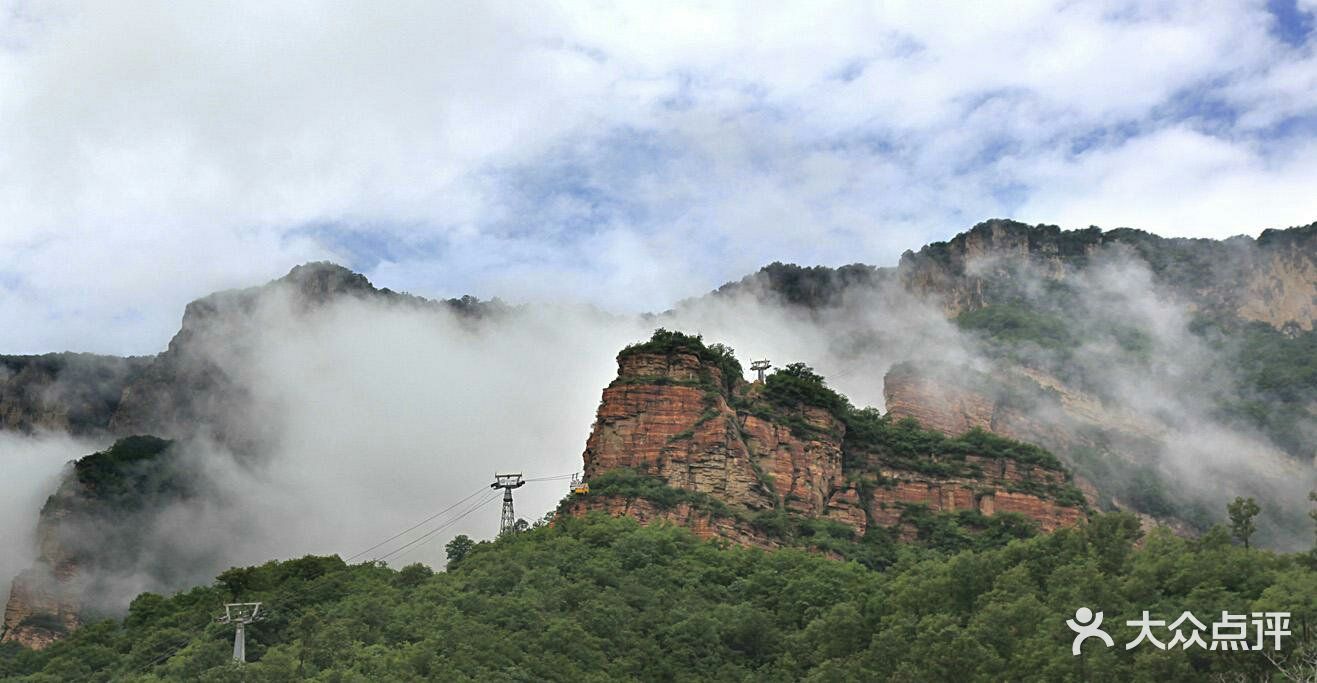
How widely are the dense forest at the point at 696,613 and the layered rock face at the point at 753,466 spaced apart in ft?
18.8

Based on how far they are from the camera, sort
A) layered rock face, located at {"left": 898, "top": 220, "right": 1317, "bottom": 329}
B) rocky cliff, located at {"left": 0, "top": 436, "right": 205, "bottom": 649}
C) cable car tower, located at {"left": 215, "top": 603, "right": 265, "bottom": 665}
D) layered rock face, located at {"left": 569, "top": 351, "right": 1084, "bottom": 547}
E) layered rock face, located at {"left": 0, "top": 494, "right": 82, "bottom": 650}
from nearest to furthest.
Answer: cable car tower, located at {"left": 215, "top": 603, "right": 265, "bottom": 665}, layered rock face, located at {"left": 569, "top": 351, "right": 1084, "bottom": 547}, layered rock face, located at {"left": 0, "top": 494, "right": 82, "bottom": 650}, rocky cliff, located at {"left": 0, "top": 436, "right": 205, "bottom": 649}, layered rock face, located at {"left": 898, "top": 220, "right": 1317, "bottom": 329}

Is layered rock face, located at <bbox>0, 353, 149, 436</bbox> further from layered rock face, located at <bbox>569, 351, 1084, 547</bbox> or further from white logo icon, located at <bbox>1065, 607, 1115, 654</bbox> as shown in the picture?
white logo icon, located at <bbox>1065, 607, 1115, 654</bbox>

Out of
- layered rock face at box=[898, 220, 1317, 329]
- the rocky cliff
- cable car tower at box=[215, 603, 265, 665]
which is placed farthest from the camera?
layered rock face at box=[898, 220, 1317, 329]

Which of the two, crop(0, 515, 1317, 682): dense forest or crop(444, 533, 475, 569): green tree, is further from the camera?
crop(444, 533, 475, 569): green tree

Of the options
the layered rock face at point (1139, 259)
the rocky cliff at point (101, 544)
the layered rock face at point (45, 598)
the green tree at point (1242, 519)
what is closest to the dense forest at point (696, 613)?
the green tree at point (1242, 519)

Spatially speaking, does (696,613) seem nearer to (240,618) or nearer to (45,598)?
(240,618)

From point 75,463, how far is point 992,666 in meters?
91.3

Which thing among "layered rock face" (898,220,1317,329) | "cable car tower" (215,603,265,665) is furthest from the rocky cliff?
"layered rock face" (898,220,1317,329)

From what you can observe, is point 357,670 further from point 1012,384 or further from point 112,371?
point 112,371

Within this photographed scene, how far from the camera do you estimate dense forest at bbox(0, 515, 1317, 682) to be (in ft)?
180

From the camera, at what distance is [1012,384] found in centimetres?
12512

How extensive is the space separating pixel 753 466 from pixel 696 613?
20.8 meters

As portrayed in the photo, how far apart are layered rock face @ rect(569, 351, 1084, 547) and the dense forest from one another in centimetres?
574

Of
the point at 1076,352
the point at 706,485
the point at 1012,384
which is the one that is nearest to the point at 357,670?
the point at 706,485
